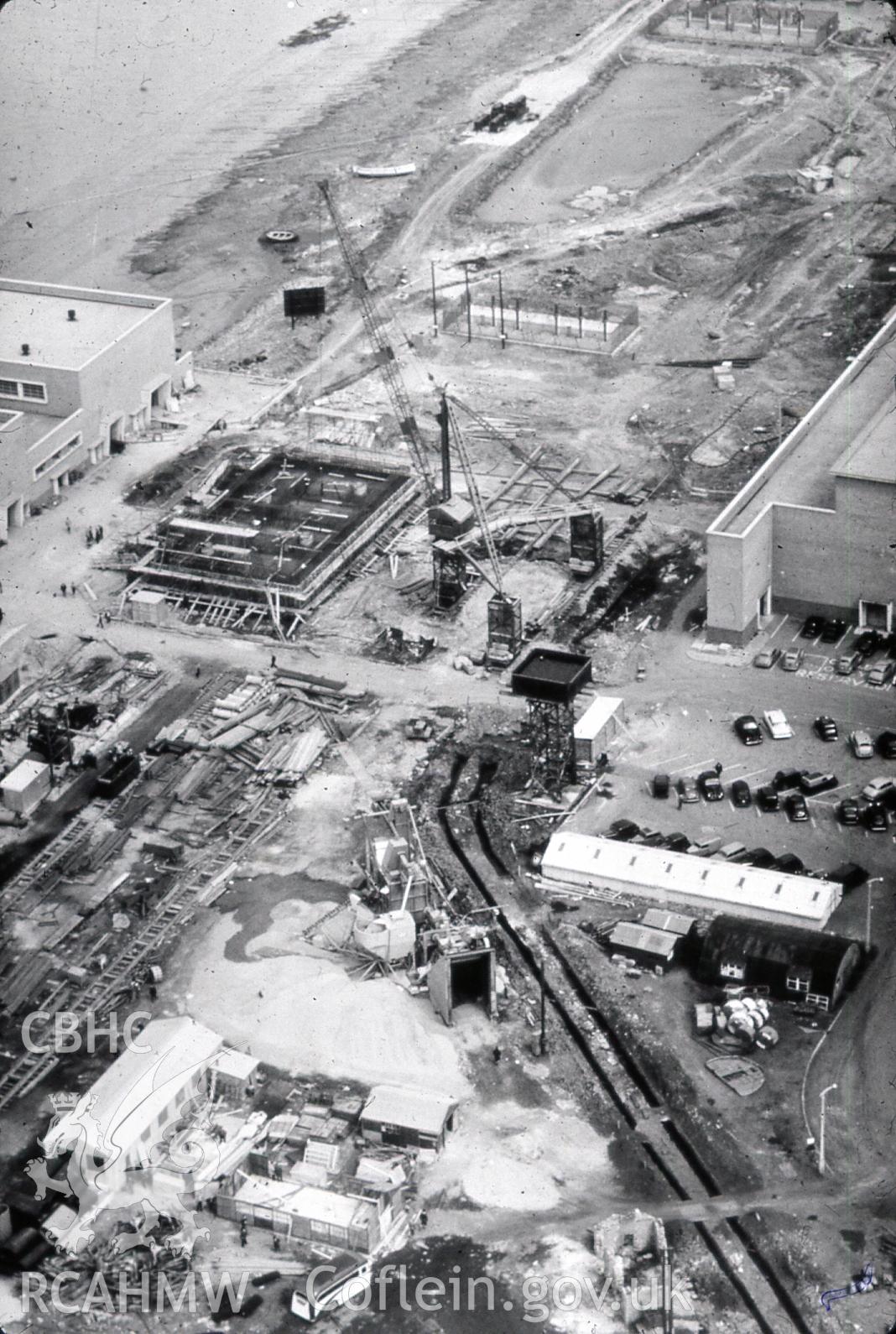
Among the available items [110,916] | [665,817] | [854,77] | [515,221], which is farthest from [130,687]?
[854,77]

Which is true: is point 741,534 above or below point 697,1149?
above

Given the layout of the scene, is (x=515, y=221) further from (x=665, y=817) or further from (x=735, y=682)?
(x=665, y=817)

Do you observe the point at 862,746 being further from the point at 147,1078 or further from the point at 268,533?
the point at 147,1078

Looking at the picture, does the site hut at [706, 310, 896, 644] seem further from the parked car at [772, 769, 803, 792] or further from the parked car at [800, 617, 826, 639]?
the parked car at [772, 769, 803, 792]

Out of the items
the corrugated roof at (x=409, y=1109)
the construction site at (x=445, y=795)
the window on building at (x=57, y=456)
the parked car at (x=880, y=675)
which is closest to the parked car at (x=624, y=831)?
the construction site at (x=445, y=795)

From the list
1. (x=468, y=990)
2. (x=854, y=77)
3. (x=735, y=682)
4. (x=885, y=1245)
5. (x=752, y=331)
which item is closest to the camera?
(x=885, y=1245)

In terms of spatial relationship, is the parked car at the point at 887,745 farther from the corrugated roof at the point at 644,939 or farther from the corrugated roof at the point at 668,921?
the corrugated roof at the point at 644,939

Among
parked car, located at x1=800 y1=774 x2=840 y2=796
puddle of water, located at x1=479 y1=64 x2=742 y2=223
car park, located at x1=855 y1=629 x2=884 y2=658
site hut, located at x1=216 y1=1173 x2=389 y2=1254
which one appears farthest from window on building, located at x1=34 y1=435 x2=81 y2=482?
site hut, located at x1=216 y1=1173 x2=389 y2=1254
